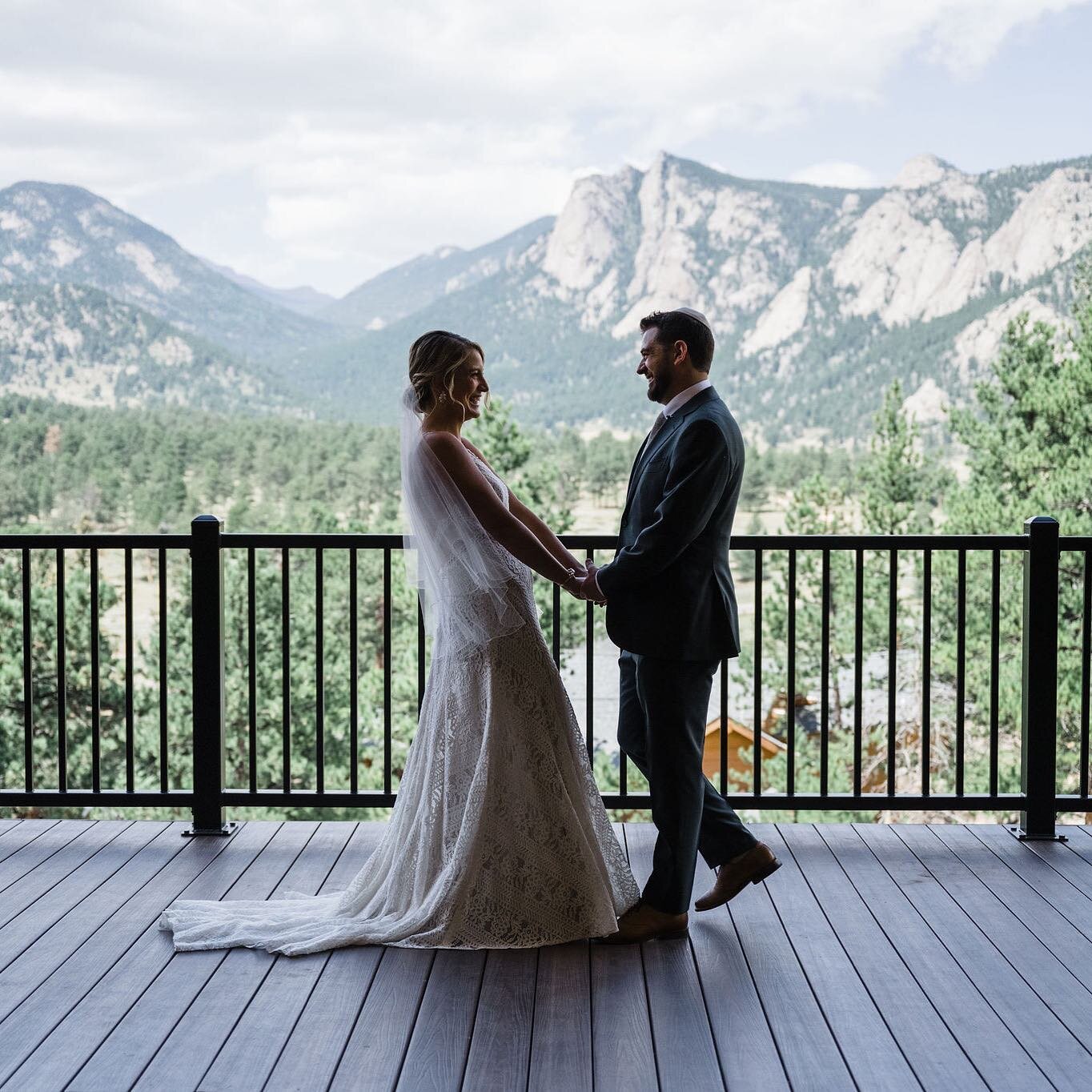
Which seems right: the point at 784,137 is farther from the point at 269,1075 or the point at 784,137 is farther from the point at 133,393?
the point at 269,1075

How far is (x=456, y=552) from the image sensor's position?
2.79m

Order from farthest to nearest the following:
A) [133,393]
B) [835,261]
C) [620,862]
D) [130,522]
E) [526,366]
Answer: [835,261], [526,366], [133,393], [130,522], [620,862]

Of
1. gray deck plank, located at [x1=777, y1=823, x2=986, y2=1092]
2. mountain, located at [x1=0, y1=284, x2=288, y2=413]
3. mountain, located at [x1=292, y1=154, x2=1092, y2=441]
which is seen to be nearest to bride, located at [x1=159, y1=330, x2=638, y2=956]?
gray deck plank, located at [x1=777, y1=823, x2=986, y2=1092]

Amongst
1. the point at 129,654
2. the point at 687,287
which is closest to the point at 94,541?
the point at 129,654

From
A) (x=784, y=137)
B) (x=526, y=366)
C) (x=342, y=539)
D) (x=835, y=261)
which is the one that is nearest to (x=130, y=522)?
(x=526, y=366)

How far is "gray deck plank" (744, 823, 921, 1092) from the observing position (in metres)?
2.12

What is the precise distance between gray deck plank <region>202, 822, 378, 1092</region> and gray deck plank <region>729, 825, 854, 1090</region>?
0.94 metres

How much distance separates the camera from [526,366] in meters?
58.9

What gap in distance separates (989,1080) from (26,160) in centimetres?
7977

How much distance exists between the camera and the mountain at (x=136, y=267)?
61.5m

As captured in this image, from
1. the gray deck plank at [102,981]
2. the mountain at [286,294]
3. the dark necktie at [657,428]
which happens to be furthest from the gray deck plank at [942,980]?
the mountain at [286,294]

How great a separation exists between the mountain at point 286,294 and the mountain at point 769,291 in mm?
6185

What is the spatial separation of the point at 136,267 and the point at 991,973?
234 feet

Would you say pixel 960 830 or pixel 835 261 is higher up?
pixel 835 261
